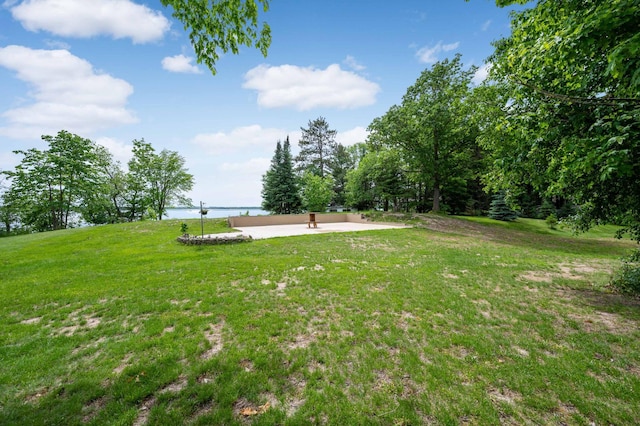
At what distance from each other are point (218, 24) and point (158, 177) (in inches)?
1103

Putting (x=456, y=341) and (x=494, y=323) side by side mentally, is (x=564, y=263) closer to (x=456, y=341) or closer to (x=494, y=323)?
(x=494, y=323)

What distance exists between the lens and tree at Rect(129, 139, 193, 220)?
26.2 meters

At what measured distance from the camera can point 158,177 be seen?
27078 mm

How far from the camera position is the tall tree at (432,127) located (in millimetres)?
18297

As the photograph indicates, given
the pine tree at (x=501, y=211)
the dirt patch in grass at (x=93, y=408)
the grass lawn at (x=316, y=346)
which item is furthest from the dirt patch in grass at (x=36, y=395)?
the pine tree at (x=501, y=211)

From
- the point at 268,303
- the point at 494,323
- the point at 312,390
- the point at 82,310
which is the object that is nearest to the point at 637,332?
the point at 494,323

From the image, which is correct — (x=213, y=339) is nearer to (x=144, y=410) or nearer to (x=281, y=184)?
(x=144, y=410)

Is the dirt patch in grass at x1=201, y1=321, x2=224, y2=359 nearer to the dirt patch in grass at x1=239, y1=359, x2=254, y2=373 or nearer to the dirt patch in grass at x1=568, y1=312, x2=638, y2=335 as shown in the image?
the dirt patch in grass at x1=239, y1=359, x2=254, y2=373

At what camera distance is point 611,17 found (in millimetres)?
2453

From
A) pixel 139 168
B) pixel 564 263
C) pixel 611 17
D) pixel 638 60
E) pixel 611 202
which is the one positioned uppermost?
pixel 139 168

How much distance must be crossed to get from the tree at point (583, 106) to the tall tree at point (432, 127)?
13.8 meters

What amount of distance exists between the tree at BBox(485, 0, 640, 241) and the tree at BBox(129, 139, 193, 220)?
29.3m

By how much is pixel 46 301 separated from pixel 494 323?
25.6 ft

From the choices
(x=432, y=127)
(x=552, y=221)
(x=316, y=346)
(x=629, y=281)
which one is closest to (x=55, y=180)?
(x=316, y=346)
